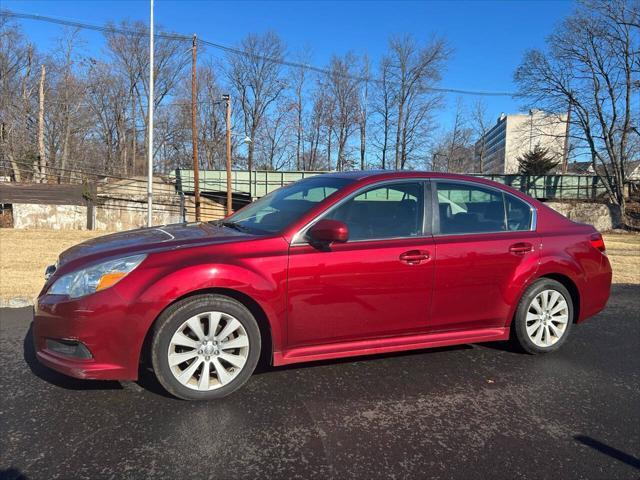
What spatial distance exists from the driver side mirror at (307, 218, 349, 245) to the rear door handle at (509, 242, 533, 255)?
5.24 ft

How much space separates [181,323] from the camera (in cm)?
303

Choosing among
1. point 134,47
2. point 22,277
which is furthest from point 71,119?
point 22,277

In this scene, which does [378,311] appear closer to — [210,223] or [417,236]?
[417,236]

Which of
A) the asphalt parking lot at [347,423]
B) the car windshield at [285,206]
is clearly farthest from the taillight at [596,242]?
the car windshield at [285,206]

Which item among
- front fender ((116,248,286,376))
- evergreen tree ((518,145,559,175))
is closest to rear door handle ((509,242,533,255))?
front fender ((116,248,286,376))

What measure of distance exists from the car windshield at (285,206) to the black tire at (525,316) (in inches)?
74.6

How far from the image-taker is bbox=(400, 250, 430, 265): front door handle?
356cm

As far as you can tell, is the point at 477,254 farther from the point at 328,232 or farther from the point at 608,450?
the point at 608,450

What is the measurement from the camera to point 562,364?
4.05 m

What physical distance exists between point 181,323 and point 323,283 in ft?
3.30

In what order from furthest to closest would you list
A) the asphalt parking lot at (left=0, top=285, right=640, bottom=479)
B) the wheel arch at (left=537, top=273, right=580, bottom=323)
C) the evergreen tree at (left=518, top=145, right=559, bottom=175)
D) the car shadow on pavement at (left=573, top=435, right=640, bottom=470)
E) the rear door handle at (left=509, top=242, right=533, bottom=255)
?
the evergreen tree at (left=518, top=145, right=559, bottom=175) < the wheel arch at (left=537, top=273, right=580, bottom=323) < the rear door handle at (left=509, top=242, right=533, bottom=255) < the car shadow on pavement at (left=573, top=435, right=640, bottom=470) < the asphalt parking lot at (left=0, top=285, right=640, bottom=479)

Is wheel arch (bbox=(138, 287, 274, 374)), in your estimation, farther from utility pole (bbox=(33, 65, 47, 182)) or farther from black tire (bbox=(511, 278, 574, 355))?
utility pole (bbox=(33, 65, 47, 182))

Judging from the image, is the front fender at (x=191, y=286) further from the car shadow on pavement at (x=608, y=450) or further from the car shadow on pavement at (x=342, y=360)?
the car shadow on pavement at (x=608, y=450)

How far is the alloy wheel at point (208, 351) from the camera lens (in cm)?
305
